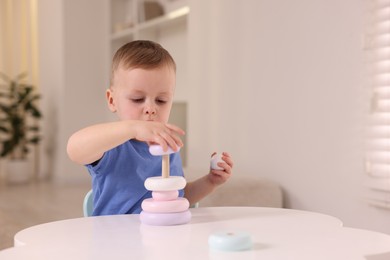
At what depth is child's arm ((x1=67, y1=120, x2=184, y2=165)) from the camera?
939 millimetres

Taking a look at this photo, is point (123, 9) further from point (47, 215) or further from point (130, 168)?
point (130, 168)

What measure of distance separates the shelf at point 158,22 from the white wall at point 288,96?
1.70ft

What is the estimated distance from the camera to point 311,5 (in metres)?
2.29

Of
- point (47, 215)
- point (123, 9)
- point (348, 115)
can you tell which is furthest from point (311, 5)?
point (123, 9)

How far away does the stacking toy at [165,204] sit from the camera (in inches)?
37.8

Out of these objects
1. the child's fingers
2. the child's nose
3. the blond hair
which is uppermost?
the blond hair

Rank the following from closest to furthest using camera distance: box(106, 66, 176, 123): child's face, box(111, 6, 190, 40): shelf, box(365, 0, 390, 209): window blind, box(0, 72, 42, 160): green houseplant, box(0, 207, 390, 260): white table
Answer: box(0, 207, 390, 260): white table
box(106, 66, 176, 123): child's face
box(365, 0, 390, 209): window blind
box(111, 6, 190, 40): shelf
box(0, 72, 42, 160): green houseplant

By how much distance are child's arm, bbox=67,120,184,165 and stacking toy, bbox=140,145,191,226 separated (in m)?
0.02

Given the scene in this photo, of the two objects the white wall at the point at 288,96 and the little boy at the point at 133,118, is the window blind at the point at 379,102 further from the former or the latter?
the little boy at the point at 133,118

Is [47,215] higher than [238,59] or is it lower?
lower

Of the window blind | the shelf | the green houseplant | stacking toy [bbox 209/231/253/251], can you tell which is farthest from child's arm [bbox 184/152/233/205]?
the green houseplant

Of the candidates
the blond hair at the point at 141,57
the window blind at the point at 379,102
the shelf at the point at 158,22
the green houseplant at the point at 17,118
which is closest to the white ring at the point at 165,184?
the blond hair at the point at 141,57

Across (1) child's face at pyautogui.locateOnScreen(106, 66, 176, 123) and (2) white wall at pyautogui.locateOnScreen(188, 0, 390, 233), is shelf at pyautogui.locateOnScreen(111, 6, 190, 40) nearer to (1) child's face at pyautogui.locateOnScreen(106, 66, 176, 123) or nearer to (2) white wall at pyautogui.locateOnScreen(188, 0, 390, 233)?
(2) white wall at pyautogui.locateOnScreen(188, 0, 390, 233)

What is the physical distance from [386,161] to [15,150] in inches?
181
